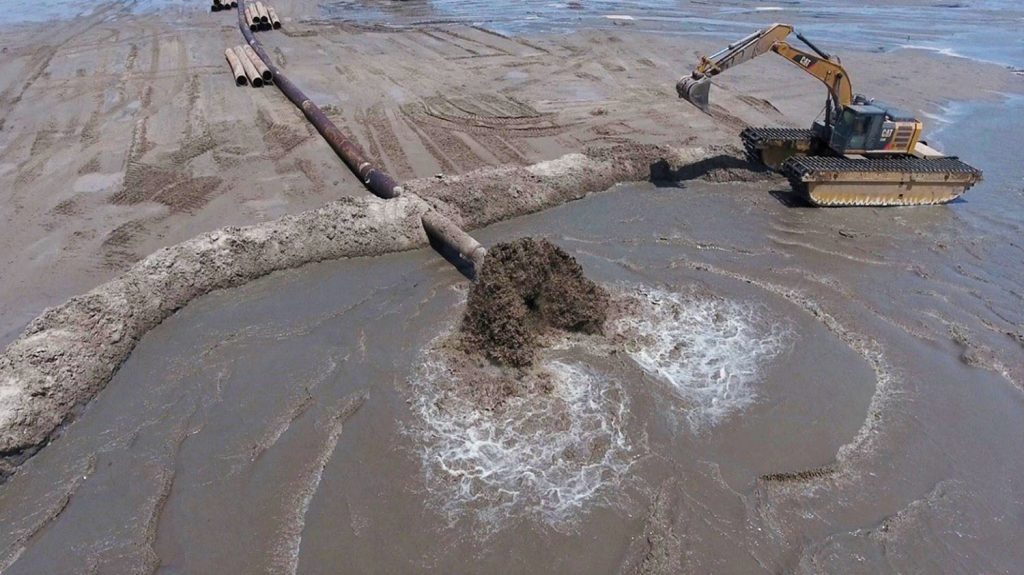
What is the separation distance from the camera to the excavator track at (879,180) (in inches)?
485

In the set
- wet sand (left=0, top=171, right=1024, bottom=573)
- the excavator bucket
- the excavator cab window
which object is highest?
the excavator bucket

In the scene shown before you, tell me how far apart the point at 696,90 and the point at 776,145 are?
2614 mm

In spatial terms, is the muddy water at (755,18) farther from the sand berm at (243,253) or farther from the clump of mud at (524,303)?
the clump of mud at (524,303)

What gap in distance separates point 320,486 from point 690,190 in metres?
10.0

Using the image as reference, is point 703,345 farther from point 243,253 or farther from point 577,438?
point 243,253

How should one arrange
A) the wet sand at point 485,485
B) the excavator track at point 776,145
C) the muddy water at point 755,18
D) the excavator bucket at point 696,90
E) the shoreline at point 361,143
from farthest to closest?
the muddy water at point 755,18
the excavator track at point 776,145
the excavator bucket at point 696,90
the shoreline at point 361,143
the wet sand at point 485,485

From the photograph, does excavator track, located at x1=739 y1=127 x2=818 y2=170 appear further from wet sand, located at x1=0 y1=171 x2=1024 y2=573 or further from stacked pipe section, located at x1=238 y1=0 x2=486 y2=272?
stacked pipe section, located at x1=238 y1=0 x2=486 y2=272

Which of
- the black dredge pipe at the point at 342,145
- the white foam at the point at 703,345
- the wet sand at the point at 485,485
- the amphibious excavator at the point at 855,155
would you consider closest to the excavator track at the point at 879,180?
the amphibious excavator at the point at 855,155

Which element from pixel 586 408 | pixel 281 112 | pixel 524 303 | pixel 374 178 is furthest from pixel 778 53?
pixel 281 112

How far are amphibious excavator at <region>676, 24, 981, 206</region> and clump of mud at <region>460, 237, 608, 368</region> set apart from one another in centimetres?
602

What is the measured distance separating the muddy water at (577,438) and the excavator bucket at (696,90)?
3.96 metres

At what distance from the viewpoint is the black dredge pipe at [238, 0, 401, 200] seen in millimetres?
11914

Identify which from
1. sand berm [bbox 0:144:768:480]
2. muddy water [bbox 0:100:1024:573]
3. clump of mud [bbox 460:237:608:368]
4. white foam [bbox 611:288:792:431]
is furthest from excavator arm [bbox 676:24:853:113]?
clump of mud [bbox 460:237:608:368]

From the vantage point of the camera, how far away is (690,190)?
13562mm
